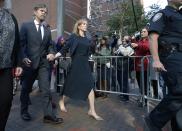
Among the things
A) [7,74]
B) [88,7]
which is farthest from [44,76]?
[88,7]

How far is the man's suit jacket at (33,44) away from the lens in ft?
23.0

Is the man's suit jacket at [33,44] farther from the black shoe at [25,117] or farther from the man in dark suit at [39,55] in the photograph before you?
the black shoe at [25,117]

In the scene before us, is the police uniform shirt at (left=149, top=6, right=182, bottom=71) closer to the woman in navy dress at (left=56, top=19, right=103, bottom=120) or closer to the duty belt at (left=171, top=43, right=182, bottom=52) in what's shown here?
the duty belt at (left=171, top=43, right=182, bottom=52)

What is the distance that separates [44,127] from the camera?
6715 millimetres

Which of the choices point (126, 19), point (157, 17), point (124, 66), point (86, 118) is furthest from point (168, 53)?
point (126, 19)

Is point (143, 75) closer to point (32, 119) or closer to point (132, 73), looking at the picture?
point (132, 73)

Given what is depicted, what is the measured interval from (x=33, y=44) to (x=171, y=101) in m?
3.06

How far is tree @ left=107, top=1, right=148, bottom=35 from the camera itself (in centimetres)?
3425

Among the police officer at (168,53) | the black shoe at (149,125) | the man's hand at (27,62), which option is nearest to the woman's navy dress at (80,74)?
the man's hand at (27,62)

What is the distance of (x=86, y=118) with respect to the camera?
298 inches

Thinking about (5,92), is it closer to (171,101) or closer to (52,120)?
(171,101)

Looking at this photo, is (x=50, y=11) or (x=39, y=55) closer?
(x=39, y=55)

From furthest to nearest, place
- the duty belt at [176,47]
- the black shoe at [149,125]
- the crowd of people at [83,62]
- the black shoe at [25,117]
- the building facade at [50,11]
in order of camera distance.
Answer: the building facade at [50,11]
the black shoe at [25,117]
the black shoe at [149,125]
the duty belt at [176,47]
the crowd of people at [83,62]

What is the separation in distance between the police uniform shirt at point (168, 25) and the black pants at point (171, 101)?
413mm
